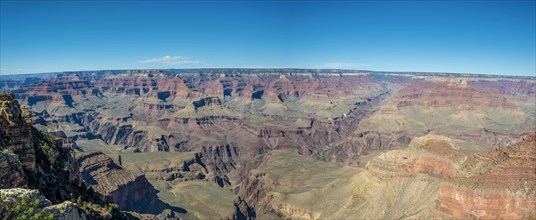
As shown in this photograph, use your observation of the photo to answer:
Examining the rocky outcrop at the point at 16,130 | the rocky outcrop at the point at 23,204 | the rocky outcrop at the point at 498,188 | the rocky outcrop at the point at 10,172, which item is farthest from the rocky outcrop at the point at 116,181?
the rocky outcrop at the point at 23,204

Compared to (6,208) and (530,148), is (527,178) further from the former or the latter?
(6,208)

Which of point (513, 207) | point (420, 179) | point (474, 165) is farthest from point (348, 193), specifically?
point (513, 207)

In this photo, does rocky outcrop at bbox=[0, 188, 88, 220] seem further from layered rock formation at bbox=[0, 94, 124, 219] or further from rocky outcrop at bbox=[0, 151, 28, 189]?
rocky outcrop at bbox=[0, 151, 28, 189]

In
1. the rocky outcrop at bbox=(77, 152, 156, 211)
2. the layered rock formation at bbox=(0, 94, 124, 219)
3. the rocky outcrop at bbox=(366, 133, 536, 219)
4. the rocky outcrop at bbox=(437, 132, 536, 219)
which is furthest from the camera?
the rocky outcrop at bbox=(77, 152, 156, 211)

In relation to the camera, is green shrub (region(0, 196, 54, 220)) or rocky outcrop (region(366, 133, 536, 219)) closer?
green shrub (region(0, 196, 54, 220))

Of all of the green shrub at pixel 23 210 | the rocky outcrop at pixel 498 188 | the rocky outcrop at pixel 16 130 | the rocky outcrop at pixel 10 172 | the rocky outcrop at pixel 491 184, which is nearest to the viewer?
the green shrub at pixel 23 210

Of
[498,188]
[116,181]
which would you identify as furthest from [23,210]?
[116,181]

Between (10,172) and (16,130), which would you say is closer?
(10,172)

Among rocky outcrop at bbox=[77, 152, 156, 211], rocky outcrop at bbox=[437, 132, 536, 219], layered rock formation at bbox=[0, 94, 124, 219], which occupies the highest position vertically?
layered rock formation at bbox=[0, 94, 124, 219]

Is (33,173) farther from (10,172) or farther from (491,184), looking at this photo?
(491,184)

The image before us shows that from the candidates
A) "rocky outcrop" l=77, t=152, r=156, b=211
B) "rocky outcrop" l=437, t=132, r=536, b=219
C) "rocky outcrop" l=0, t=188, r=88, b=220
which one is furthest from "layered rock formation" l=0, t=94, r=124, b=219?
"rocky outcrop" l=437, t=132, r=536, b=219

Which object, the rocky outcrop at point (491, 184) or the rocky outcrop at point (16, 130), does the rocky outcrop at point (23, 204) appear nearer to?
the rocky outcrop at point (16, 130)
